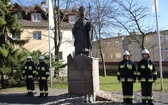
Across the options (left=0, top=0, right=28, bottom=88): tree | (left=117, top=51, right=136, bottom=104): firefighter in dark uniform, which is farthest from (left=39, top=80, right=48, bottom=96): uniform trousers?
(left=0, top=0, right=28, bottom=88): tree

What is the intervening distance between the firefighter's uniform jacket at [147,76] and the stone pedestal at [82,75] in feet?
6.61

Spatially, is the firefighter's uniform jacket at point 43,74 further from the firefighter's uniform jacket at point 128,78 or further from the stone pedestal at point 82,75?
the firefighter's uniform jacket at point 128,78

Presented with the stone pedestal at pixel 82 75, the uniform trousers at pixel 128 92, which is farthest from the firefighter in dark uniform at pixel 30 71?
the uniform trousers at pixel 128 92

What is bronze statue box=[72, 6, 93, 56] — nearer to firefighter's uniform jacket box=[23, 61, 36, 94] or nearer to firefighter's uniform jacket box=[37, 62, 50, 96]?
firefighter's uniform jacket box=[37, 62, 50, 96]

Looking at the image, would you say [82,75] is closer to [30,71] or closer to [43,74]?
[43,74]

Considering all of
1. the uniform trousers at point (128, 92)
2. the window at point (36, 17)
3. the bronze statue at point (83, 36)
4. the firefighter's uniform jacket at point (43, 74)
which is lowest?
the uniform trousers at point (128, 92)

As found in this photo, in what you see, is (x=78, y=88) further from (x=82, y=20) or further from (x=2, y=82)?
(x=2, y=82)

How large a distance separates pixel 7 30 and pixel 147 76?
44.5 ft

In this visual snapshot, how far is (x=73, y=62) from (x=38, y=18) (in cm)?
3524

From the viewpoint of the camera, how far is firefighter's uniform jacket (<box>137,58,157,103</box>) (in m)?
11.2

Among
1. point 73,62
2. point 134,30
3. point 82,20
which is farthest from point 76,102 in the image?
point 134,30

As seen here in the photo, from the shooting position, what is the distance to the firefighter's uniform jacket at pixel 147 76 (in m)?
11.2

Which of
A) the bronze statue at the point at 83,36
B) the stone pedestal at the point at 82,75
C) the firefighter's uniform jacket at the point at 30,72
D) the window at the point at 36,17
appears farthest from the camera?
the window at the point at 36,17

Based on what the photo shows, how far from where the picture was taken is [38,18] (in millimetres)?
46625
